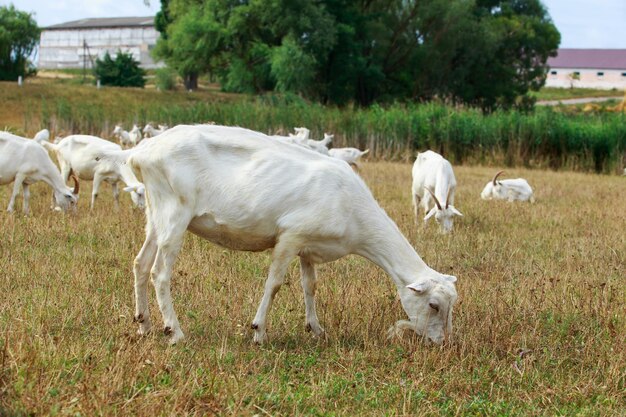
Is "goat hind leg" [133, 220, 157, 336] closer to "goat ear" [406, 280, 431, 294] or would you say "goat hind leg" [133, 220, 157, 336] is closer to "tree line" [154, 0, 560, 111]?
"goat ear" [406, 280, 431, 294]

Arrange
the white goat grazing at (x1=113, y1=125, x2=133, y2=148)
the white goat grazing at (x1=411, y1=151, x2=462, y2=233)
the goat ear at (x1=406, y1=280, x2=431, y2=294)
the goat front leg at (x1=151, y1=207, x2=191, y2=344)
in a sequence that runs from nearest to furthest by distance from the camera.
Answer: the goat ear at (x1=406, y1=280, x2=431, y2=294), the goat front leg at (x1=151, y1=207, x2=191, y2=344), the white goat grazing at (x1=411, y1=151, x2=462, y2=233), the white goat grazing at (x1=113, y1=125, x2=133, y2=148)

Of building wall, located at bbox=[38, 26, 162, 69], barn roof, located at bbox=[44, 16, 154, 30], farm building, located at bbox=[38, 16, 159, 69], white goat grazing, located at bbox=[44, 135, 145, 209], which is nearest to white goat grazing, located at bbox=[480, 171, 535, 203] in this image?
white goat grazing, located at bbox=[44, 135, 145, 209]

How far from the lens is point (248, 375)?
5496 millimetres

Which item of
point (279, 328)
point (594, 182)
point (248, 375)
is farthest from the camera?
point (594, 182)

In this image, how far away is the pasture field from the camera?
4.96m

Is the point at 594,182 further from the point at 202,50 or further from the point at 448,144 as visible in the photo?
the point at 202,50

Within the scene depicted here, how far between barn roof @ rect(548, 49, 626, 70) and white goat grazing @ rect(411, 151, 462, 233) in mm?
98520

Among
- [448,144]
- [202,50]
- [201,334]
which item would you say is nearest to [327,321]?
[201,334]

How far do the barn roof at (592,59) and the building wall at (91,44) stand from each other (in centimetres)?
5380

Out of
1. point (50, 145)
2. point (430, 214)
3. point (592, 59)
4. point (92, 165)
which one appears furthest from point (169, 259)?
point (592, 59)

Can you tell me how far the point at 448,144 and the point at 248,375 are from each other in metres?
23.6

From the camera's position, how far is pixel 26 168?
1265cm

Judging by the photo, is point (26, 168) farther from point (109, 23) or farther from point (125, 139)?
point (109, 23)

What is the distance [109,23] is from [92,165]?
74.3 m
